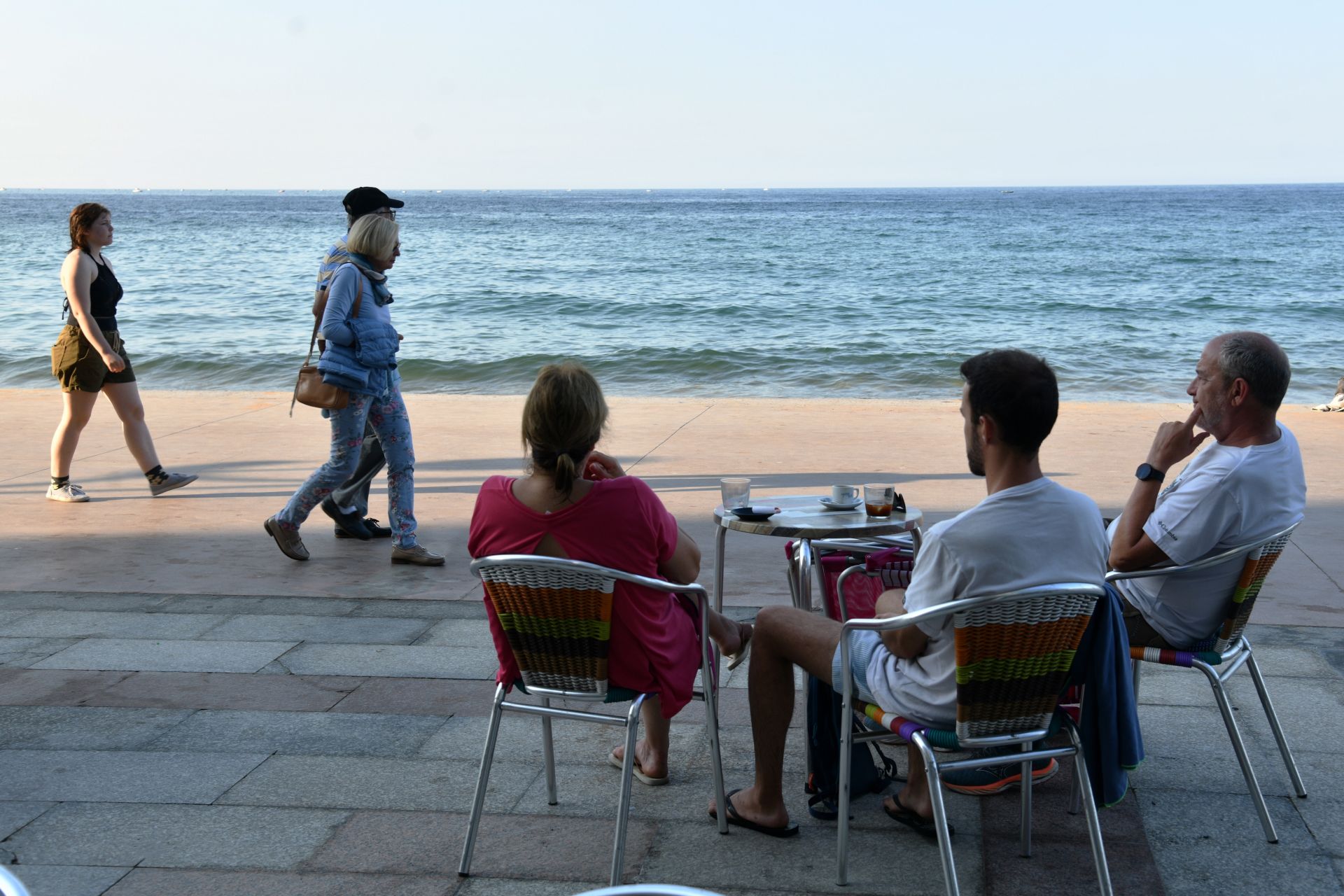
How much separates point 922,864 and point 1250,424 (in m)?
1.34

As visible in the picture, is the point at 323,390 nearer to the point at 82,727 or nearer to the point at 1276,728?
the point at 82,727

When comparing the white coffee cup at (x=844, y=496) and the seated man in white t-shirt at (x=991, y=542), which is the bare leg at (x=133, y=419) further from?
the seated man in white t-shirt at (x=991, y=542)

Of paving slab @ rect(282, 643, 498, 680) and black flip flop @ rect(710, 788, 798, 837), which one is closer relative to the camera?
black flip flop @ rect(710, 788, 798, 837)

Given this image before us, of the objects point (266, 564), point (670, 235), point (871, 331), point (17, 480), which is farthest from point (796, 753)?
point (670, 235)

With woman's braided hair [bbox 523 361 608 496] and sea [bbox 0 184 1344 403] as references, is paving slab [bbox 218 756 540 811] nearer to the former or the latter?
woman's braided hair [bbox 523 361 608 496]

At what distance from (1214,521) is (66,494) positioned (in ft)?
19.5

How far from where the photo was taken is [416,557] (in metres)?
5.28

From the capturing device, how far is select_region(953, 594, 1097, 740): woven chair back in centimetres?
229

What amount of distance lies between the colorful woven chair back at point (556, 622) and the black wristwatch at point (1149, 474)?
1393 mm

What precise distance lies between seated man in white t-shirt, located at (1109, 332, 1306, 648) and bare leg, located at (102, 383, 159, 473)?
5.24m

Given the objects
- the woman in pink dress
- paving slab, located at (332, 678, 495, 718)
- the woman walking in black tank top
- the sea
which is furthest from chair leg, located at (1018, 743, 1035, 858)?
the sea

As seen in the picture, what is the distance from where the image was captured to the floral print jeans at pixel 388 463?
5.18 meters

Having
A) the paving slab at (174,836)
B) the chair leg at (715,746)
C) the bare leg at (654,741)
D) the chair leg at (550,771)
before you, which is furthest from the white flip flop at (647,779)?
the paving slab at (174,836)

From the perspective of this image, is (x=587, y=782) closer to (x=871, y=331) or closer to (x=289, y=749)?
(x=289, y=749)
